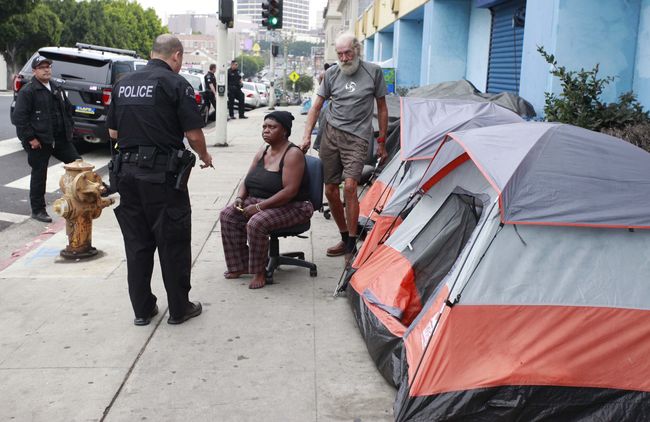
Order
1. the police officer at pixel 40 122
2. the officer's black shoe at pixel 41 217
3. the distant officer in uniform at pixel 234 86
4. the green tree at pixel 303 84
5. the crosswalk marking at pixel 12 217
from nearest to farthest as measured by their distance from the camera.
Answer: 1. the police officer at pixel 40 122
2. the officer's black shoe at pixel 41 217
3. the crosswalk marking at pixel 12 217
4. the distant officer in uniform at pixel 234 86
5. the green tree at pixel 303 84

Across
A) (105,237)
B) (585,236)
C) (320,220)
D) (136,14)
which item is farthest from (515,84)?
(136,14)

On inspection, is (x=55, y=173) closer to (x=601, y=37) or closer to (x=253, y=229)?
(x=253, y=229)

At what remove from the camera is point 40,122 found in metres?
7.85

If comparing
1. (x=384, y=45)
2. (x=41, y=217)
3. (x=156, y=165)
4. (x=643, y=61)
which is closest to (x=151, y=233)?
(x=156, y=165)

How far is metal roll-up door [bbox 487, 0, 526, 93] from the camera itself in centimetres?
1091

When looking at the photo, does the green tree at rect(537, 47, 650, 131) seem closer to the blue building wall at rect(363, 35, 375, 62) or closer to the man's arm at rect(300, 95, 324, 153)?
the man's arm at rect(300, 95, 324, 153)

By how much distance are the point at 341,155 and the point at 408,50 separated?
1447cm

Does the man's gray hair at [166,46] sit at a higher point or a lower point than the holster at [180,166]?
higher

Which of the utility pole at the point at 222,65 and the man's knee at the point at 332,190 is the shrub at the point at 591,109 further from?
the utility pole at the point at 222,65

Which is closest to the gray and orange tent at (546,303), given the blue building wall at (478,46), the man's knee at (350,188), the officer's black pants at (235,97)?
the man's knee at (350,188)

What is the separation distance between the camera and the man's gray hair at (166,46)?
473 centimetres

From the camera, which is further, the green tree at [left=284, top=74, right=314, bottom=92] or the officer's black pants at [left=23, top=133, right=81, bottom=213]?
the green tree at [left=284, top=74, right=314, bottom=92]

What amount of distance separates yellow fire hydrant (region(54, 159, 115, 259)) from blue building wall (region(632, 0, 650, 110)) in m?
5.33

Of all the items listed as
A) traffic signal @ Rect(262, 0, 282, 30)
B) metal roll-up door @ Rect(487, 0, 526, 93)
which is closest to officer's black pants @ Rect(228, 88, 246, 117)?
traffic signal @ Rect(262, 0, 282, 30)
